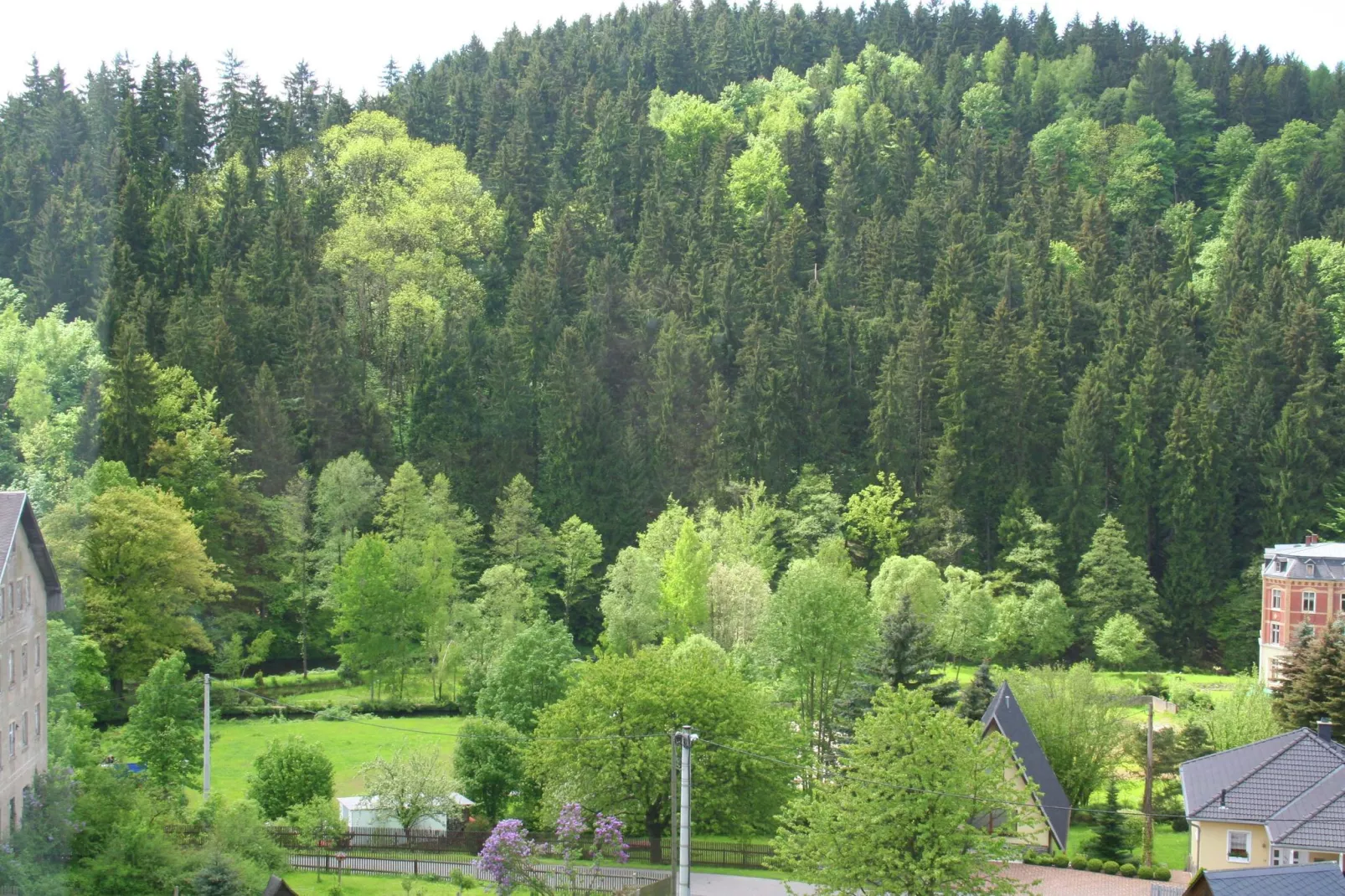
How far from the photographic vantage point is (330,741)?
55.0 metres

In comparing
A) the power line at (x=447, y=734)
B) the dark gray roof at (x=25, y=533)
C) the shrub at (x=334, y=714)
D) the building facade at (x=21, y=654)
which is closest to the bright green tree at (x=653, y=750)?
the power line at (x=447, y=734)

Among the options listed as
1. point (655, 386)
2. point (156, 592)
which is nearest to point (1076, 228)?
point (655, 386)

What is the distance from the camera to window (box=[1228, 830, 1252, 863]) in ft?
127

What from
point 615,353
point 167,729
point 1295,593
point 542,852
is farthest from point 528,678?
point 615,353

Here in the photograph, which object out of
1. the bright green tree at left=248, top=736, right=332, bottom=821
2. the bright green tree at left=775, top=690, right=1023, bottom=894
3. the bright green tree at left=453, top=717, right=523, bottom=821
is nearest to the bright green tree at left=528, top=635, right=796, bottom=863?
the bright green tree at left=453, top=717, right=523, bottom=821

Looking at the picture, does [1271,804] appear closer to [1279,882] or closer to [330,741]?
[1279,882]

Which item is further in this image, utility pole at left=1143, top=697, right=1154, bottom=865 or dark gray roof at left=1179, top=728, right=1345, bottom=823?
utility pole at left=1143, top=697, right=1154, bottom=865

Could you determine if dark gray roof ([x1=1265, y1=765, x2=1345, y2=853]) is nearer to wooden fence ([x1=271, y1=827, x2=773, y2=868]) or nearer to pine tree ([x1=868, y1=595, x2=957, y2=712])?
pine tree ([x1=868, y1=595, x2=957, y2=712])

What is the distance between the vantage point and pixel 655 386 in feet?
277

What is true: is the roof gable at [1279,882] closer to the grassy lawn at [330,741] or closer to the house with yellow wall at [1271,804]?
the house with yellow wall at [1271,804]

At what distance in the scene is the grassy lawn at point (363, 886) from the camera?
37.8 meters

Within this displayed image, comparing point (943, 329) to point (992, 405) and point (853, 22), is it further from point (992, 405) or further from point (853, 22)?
point (853, 22)

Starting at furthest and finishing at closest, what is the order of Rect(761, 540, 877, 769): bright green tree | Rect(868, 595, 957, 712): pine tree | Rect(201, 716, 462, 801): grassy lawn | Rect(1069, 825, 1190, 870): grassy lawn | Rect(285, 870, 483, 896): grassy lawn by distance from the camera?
Rect(761, 540, 877, 769): bright green tree, Rect(868, 595, 957, 712): pine tree, Rect(201, 716, 462, 801): grassy lawn, Rect(1069, 825, 1190, 870): grassy lawn, Rect(285, 870, 483, 896): grassy lawn

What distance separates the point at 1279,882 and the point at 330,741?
1394 inches
